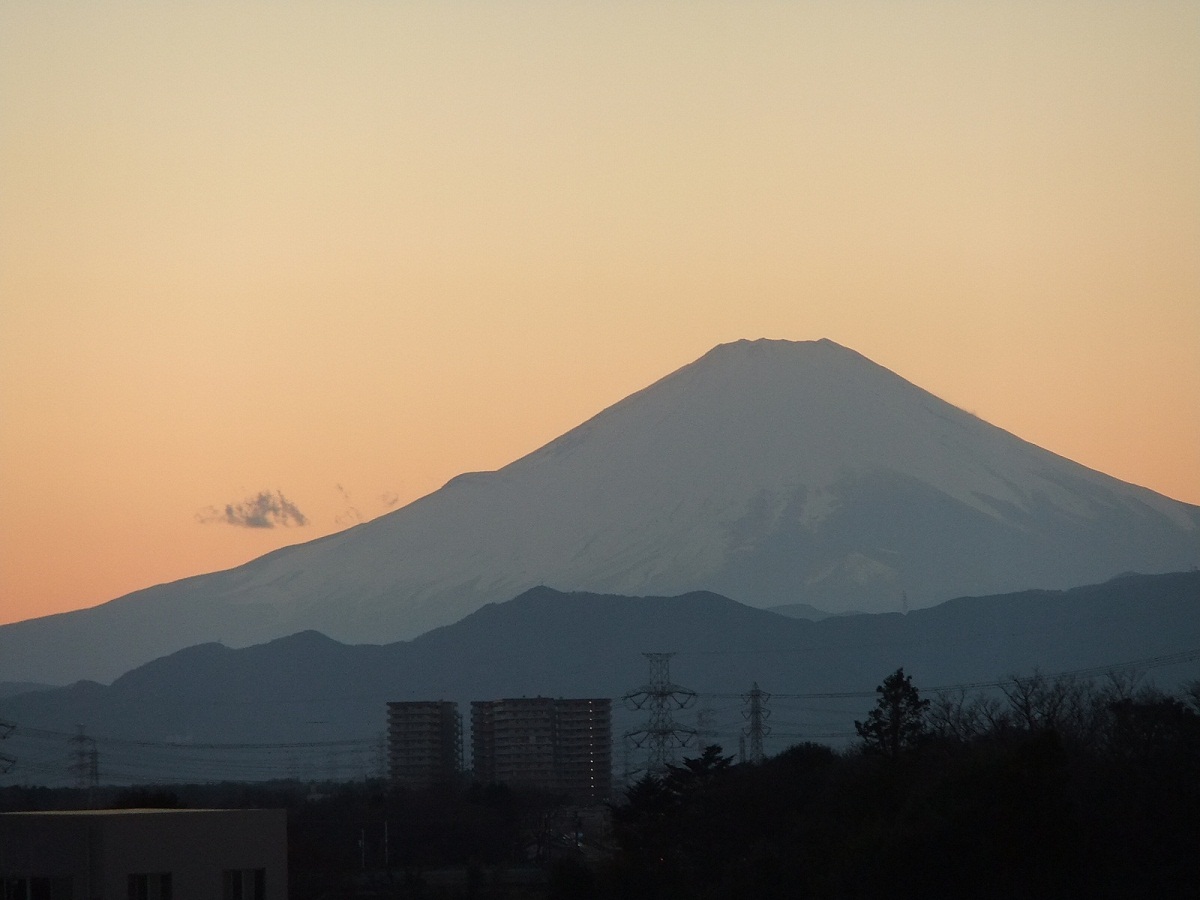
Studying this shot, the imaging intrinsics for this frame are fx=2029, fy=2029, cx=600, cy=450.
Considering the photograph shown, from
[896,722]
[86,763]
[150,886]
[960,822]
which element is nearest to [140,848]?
[150,886]

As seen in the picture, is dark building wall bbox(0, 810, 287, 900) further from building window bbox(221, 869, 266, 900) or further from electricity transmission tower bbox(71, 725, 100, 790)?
electricity transmission tower bbox(71, 725, 100, 790)

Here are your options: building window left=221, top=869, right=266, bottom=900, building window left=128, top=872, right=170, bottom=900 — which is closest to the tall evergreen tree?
building window left=221, top=869, right=266, bottom=900

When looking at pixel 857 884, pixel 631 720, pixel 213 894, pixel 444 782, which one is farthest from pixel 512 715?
pixel 213 894

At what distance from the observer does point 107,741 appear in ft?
630

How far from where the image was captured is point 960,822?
29016 mm

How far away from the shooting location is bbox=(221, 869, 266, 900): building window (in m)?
22.8

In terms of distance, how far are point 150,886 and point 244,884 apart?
1.42 metres

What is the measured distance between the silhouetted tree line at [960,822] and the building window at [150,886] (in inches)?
451

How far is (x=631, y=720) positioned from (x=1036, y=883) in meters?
168

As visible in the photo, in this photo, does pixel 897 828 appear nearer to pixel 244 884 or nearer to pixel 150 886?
pixel 244 884

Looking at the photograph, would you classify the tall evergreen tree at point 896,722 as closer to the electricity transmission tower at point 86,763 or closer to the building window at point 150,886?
the building window at point 150,886

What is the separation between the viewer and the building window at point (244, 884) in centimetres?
2284

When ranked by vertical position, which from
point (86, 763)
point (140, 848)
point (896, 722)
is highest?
point (86, 763)

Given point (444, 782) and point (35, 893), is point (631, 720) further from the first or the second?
point (35, 893)
